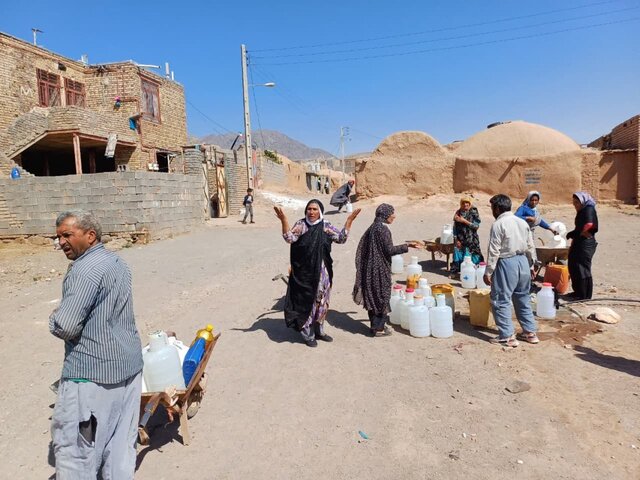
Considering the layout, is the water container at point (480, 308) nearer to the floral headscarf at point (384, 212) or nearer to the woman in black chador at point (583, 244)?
the floral headscarf at point (384, 212)

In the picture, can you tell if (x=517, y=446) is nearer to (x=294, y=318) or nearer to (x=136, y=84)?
(x=294, y=318)

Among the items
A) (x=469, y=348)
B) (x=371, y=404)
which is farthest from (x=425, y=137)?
(x=371, y=404)

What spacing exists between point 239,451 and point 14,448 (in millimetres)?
1542

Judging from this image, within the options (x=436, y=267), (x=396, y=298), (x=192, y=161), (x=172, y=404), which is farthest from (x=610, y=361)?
(x=192, y=161)

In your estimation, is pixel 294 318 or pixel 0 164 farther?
A: pixel 0 164

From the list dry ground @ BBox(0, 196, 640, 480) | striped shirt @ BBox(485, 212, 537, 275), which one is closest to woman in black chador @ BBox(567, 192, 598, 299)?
dry ground @ BBox(0, 196, 640, 480)

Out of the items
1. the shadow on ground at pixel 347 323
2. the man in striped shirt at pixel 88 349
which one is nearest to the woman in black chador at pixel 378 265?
the shadow on ground at pixel 347 323

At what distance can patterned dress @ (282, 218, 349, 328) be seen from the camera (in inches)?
176

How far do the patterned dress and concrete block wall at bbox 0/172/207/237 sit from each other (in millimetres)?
9450

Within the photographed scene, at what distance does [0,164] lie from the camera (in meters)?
15.6

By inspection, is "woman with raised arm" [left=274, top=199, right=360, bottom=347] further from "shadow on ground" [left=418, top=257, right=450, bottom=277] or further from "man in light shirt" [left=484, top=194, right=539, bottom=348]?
"shadow on ground" [left=418, top=257, right=450, bottom=277]

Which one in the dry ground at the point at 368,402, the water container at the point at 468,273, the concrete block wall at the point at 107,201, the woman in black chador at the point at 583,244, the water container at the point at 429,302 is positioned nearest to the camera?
the dry ground at the point at 368,402

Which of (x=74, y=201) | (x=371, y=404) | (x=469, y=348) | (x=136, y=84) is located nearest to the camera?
(x=371, y=404)

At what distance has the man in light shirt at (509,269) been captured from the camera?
423cm
